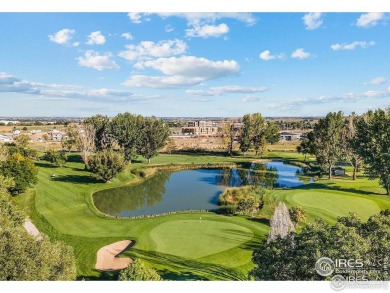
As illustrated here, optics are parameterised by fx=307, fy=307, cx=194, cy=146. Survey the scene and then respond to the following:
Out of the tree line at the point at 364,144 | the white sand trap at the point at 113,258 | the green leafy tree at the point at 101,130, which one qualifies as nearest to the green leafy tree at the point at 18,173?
the white sand trap at the point at 113,258

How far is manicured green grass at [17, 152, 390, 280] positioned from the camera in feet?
76.0

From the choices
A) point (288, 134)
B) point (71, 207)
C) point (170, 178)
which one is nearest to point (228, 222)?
point (71, 207)

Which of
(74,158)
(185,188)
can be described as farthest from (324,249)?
(74,158)

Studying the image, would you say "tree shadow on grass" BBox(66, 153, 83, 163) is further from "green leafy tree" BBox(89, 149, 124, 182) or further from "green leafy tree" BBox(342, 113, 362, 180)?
"green leafy tree" BBox(342, 113, 362, 180)

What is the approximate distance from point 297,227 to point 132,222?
17.1 metres

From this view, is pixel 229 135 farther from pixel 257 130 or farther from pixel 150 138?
pixel 150 138

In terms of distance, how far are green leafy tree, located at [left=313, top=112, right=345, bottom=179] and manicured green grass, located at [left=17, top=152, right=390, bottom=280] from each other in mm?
7950

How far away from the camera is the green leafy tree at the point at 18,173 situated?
132 feet

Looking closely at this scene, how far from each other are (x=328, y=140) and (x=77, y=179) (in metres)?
45.4

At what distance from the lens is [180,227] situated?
98.4 ft

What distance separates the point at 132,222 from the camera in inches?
1307

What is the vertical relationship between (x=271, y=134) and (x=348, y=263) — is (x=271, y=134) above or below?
above

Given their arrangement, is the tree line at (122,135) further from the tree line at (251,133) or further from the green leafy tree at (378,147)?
the green leafy tree at (378,147)
